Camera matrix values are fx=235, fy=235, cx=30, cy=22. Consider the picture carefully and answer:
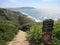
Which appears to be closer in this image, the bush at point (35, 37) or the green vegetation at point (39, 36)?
the green vegetation at point (39, 36)

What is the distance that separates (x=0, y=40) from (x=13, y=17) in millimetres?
17384

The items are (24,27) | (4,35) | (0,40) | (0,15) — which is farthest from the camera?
(0,15)

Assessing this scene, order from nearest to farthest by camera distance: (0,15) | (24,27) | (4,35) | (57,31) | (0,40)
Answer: (57,31)
(0,40)
(4,35)
(24,27)
(0,15)

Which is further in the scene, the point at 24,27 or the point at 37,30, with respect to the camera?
the point at 24,27

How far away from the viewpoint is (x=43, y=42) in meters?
9.57

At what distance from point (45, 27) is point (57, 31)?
1.25 metres

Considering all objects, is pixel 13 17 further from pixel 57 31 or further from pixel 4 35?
pixel 57 31

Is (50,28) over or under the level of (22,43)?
over

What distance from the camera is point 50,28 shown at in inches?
368

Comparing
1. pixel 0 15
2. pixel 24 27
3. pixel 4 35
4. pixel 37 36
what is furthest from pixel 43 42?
pixel 0 15

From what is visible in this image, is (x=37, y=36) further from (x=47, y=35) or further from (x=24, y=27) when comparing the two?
(x=24, y=27)

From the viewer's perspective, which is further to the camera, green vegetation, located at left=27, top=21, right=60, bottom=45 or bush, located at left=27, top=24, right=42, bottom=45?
bush, located at left=27, top=24, right=42, bottom=45

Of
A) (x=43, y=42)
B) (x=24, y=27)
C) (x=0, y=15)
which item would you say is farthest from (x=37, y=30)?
(x=0, y=15)

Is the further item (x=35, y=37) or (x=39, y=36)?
(x=35, y=37)
